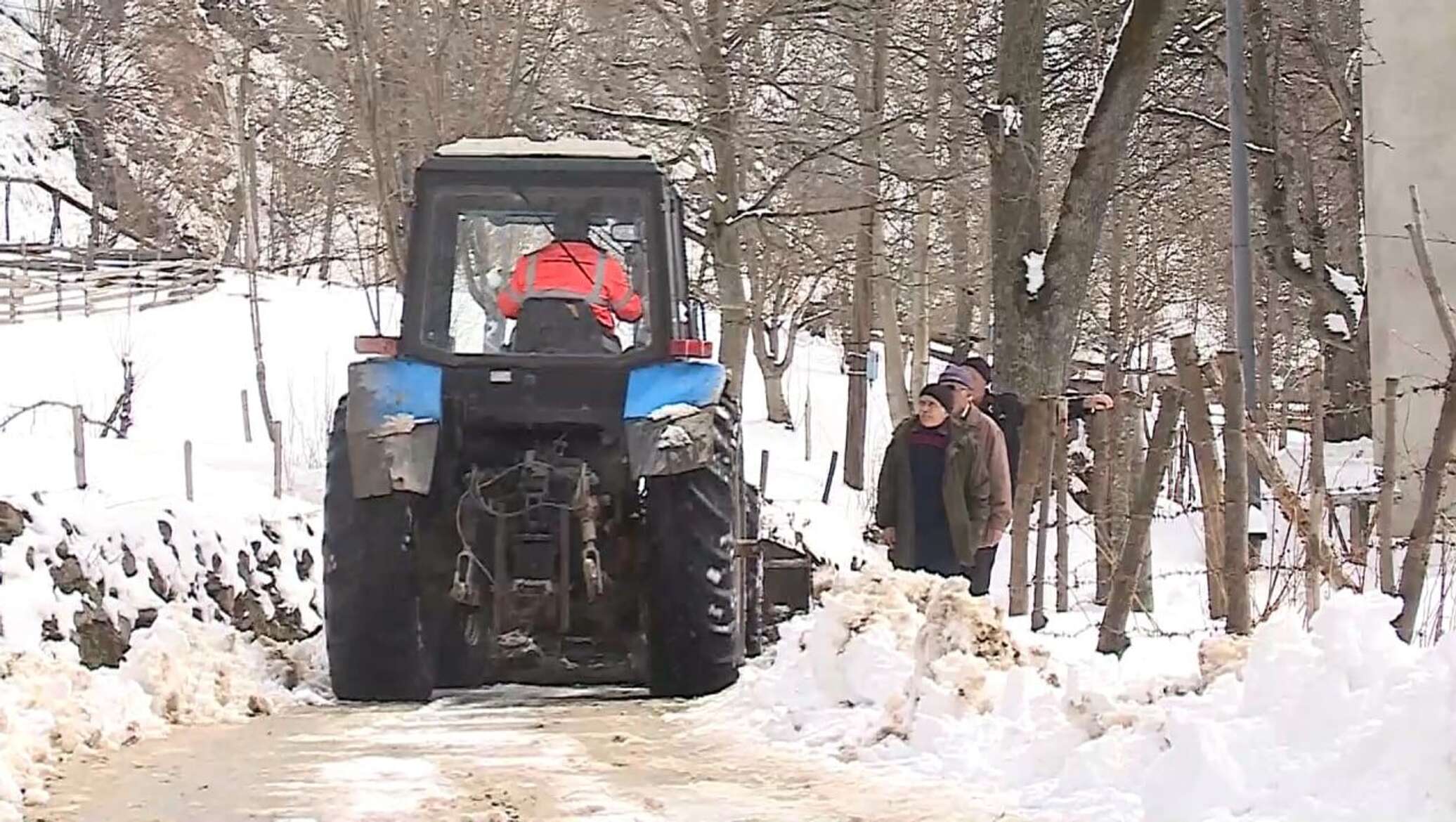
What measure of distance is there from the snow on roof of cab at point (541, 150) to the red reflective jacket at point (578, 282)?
402 millimetres

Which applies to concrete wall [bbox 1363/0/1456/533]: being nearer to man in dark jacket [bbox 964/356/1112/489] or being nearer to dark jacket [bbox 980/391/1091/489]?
man in dark jacket [bbox 964/356/1112/489]

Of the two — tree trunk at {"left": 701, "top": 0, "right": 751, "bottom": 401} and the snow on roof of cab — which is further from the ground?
tree trunk at {"left": 701, "top": 0, "right": 751, "bottom": 401}

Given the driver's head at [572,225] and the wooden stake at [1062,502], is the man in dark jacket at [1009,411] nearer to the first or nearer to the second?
the wooden stake at [1062,502]

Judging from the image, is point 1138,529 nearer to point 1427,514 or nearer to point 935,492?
point 1427,514

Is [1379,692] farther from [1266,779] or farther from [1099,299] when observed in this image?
[1099,299]

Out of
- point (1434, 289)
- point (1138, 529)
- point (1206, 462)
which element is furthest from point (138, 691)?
point (1434, 289)

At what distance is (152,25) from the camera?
44.6 meters

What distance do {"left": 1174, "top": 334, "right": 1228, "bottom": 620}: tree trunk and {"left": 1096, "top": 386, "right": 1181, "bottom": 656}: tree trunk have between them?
0.42ft

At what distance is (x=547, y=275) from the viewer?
8.45 meters

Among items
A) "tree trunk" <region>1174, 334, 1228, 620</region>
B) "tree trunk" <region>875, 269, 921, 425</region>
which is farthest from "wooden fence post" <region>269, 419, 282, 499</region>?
"tree trunk" <region>875, 269, 921, 425</region>

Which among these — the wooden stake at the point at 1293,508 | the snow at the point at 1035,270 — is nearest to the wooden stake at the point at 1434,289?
the wooden stake at the point at 1293,508

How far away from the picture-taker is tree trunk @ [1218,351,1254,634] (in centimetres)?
730

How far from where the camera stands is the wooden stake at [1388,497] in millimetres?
7914

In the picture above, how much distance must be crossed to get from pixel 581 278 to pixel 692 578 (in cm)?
152
